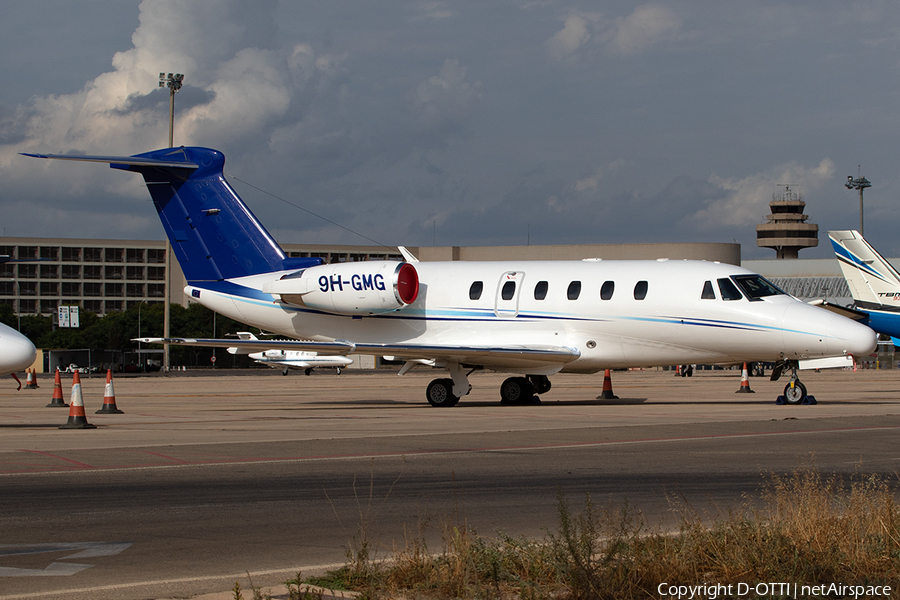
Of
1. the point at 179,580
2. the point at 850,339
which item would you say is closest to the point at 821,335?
the point at 850,339

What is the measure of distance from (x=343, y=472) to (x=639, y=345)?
502 inches

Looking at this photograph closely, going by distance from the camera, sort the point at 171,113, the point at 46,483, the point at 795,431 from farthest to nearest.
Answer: the point at 171,113 → the point at 795,431 → the point at 46,483

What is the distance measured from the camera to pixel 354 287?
24.3 metres

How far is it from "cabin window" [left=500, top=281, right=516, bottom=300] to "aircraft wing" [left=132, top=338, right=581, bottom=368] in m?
1.39

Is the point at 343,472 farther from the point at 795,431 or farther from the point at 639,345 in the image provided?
the point at 639,345

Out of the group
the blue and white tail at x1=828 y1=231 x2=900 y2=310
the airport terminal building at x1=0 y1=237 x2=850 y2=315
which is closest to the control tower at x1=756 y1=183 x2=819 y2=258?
the airport terminal building at x1=0 y1=237 x2=850 y2=315

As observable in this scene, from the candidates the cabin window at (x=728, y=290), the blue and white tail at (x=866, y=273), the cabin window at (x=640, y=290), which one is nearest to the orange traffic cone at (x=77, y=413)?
the cabin window at (x=640, y=290)

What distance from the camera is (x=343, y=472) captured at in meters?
11.3

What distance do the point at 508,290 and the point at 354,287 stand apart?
3738 mm

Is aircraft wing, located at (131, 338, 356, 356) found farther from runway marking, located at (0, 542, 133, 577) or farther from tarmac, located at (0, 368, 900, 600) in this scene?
runway marking, located at (0, 542, 133, 577)

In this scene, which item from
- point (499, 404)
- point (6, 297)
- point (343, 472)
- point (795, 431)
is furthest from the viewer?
point (6, 297)

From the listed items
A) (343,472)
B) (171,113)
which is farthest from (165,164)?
(171,113)

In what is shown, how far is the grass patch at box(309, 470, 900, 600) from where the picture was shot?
534cm

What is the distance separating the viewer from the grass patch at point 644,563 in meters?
5.34
